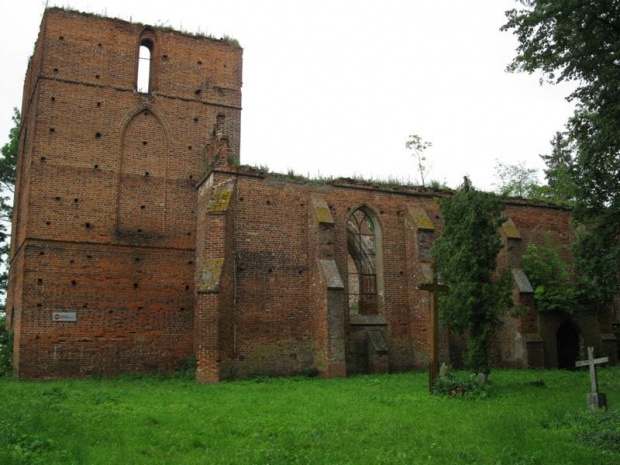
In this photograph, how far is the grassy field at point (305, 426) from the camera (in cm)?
684

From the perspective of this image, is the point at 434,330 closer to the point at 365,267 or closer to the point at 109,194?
the point at 365,267

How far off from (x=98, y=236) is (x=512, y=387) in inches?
495

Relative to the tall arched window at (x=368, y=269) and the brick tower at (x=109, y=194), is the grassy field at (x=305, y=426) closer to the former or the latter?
the brick tower at (x=109, y=194)

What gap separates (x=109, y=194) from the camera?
724 inches

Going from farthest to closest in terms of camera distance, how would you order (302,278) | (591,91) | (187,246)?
1. (187,246)
2. (302,278)
3. (591,91)

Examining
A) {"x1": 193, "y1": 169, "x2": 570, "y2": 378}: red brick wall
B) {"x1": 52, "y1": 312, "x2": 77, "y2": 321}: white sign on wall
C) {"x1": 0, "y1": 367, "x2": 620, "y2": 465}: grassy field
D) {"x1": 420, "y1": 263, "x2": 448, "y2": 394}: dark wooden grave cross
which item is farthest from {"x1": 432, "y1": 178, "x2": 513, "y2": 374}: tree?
{"x1": 52, "y1": 312, "x2": 77, "y2": 321}: white sign on wall

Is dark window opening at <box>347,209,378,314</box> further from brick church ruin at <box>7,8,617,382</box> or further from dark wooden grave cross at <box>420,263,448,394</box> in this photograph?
dark wooden grave cross at <box>420,263,448,394</box>

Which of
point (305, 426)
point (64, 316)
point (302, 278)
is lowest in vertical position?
point (305, 426)

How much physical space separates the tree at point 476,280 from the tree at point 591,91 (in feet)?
8.07

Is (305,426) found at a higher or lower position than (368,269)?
lower

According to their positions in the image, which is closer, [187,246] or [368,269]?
[187,246]

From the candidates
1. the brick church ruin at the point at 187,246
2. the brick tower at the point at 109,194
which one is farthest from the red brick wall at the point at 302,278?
the brick tower at the point at 109,194

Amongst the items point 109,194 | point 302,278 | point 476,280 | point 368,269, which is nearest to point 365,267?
point 368,269

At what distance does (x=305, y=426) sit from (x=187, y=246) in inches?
442
